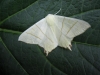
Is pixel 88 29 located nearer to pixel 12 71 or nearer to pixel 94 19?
pixel 94 19

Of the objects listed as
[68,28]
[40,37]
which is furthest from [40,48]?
[68,28]

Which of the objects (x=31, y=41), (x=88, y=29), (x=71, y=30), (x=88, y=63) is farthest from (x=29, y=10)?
(x=88, y=63)

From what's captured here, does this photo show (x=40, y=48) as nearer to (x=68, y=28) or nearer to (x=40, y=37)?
(x=40, y=37)

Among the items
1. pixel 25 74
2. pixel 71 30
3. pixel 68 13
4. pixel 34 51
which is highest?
pixel 68 13

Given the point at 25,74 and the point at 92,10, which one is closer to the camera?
the point at 92,10
